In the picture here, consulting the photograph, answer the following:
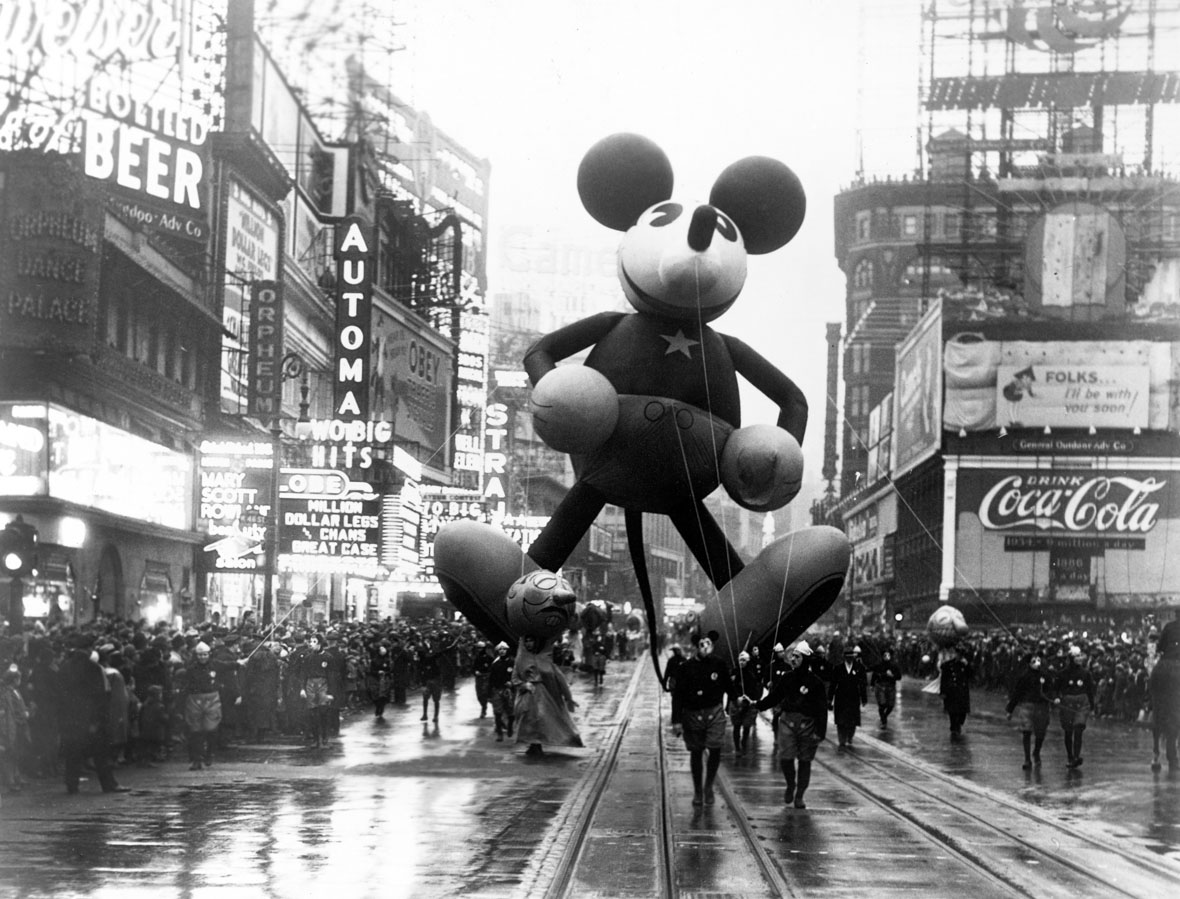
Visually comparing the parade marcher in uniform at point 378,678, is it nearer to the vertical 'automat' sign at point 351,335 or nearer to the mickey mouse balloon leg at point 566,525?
the mickey mouse balloon leg at point 566,525

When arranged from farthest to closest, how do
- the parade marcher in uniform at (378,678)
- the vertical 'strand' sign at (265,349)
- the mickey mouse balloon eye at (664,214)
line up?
the vertical 'strand' sign at (265,349)
the parade marcher in uniform at (378,678)
the mickey mouse balloon eye at (664,214)

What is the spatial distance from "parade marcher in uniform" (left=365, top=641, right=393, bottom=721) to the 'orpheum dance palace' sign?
1869 inches

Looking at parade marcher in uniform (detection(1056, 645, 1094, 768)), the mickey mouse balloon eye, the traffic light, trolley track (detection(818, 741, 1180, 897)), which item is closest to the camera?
the mickey mouse balloon eye

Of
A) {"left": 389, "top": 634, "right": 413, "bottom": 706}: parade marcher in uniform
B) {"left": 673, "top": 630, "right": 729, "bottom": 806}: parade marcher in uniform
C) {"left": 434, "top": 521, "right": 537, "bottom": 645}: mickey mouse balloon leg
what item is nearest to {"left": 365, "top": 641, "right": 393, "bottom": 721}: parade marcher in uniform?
{"left": 389, "top": 634, "right": 413, "bottom": 706}: parade marcher in uniform

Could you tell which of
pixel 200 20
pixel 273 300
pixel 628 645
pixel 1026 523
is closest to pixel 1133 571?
pixel 1026 523

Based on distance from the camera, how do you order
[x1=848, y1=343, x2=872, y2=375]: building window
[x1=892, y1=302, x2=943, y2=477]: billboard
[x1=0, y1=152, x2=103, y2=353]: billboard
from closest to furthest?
[x1=0, y1=152, x2=103, y2=353]: billboard, [x1=892, y1=302, x2=943, y2=477]: billboard, [x1=848, y1=343, x2=872, y2=375]: building window

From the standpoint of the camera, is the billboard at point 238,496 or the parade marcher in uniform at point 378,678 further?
the billboard at point 238,496

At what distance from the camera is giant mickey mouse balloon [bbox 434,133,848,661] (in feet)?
37.7

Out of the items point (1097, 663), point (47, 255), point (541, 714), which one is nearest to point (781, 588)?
point (541, 714)

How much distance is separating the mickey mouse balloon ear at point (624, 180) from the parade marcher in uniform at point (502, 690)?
1573cm

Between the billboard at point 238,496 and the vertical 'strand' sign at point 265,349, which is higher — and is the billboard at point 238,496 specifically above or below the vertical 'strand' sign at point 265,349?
below

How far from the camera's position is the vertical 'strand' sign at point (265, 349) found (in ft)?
168

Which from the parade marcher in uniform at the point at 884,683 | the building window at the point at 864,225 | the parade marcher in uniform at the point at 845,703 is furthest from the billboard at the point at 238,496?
the building window at the point at 864,225

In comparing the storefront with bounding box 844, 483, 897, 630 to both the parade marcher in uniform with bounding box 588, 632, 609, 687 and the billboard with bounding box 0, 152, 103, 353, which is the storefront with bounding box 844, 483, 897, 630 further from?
the billboard with bounding box 0, 152, 103, 353
